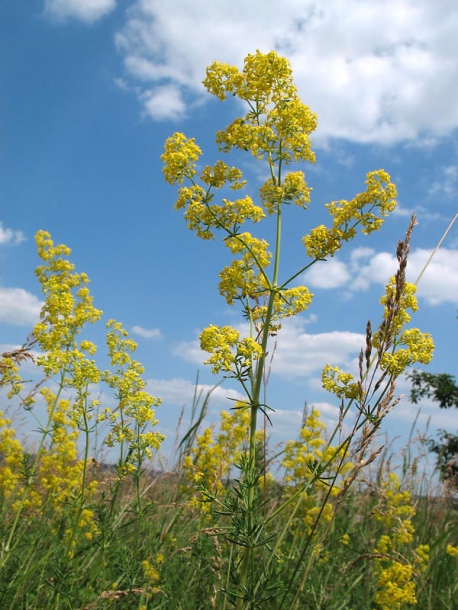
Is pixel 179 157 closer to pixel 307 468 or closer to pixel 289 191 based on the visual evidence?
pixel 289 191

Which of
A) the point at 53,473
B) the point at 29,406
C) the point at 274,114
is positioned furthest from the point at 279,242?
the point at 53,473

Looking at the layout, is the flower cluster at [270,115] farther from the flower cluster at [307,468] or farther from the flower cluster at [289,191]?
the flower cluster at [307,468]

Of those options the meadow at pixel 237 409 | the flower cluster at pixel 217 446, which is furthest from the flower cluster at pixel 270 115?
the flower cluster at pixel 217 446

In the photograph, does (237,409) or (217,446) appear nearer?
(237,409)

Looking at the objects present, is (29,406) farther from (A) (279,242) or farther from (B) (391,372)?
(B) (391,372)

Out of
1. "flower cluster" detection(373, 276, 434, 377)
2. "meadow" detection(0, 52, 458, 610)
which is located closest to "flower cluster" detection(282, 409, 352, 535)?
"meadow" detection(0, 52, 458, 610)

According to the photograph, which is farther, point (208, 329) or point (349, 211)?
point (349, 211)

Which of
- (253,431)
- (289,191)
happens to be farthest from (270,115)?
(253,431)

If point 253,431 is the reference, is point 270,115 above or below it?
above

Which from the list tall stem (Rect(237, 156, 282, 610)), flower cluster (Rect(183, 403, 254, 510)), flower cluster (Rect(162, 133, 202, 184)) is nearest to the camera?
tall stem (Rect(237, 156, 282, 610))

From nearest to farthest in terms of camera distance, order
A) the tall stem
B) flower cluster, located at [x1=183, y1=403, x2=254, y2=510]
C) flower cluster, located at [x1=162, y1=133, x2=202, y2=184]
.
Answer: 1. the tall stem
2. flower cluster, located at [x1=162, y1=133, x2=202, y2=184]
3. flower cluster, located at [x1=183, y1=403, x2=254, y2=510]

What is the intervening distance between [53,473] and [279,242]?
450 cm

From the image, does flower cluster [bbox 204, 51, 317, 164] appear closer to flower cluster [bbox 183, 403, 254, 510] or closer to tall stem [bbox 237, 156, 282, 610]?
tall stem [bbox 237, 156, 282, 610]

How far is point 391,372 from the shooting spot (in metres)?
3.15
